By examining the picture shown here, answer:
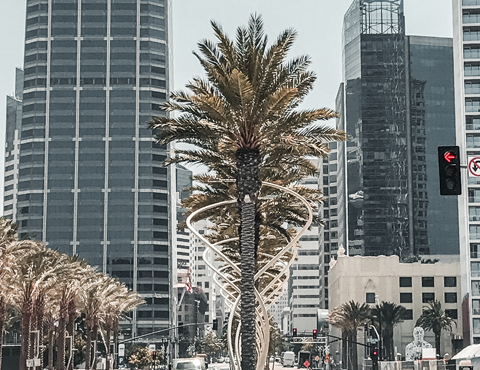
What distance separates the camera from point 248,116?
30750mm

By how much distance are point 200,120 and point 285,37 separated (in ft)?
14.4

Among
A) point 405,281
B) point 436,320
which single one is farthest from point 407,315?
point 436,320

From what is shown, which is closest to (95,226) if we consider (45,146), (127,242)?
(127,242)

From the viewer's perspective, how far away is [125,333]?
7116 inches

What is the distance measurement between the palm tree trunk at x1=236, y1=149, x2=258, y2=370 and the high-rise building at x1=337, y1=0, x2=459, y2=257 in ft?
494

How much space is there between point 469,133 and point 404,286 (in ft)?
126

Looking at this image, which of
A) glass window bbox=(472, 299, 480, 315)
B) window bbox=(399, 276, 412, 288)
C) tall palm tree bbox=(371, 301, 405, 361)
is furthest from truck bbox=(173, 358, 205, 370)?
window bbox=(399, 276, 412, 288)

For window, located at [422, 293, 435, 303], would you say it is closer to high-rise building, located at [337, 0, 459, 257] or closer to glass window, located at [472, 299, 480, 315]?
glass window, located at [472, 299, 480, 315]

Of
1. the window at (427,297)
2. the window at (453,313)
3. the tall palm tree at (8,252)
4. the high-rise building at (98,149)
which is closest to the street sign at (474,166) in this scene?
the tall palm tree at (8,252)

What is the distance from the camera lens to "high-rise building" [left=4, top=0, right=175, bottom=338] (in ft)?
594

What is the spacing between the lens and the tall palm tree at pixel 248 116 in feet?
100

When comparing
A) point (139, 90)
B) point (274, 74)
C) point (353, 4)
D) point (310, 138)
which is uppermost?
point (353, 4)

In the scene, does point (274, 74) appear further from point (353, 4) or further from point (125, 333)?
point (353, 4)

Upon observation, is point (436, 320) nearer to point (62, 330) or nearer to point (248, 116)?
point (62, 330)
